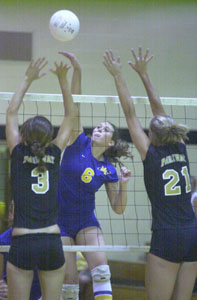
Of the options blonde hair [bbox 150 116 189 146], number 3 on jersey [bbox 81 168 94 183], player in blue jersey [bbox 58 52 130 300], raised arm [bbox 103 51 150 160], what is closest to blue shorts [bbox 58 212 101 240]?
player in blue jersey [bbox 58 52 130 300]

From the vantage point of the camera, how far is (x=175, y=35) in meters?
8.97

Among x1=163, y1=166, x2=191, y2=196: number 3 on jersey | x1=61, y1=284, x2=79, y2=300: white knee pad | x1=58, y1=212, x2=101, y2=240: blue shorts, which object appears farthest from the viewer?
x1=58, y1=212, x2=101, y2=240: blue shorts

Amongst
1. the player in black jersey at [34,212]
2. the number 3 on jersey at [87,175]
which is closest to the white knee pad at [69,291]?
the player in black jersey at [34,212]

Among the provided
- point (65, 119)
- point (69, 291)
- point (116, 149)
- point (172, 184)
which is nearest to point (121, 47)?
point (116, 149)

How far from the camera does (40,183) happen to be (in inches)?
169

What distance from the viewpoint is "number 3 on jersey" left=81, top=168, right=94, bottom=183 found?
524 centimetres

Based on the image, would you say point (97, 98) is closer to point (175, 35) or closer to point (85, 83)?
point (85, 83)

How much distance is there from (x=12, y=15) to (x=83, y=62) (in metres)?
1.35

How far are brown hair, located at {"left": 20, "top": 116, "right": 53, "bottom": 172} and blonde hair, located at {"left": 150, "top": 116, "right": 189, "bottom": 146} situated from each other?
0.89 m

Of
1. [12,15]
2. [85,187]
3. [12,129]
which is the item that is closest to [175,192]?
[85,187]

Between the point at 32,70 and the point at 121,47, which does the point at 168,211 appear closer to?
the point at 32,70

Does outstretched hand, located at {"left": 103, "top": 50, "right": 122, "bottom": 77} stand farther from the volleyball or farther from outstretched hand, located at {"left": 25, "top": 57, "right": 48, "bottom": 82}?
the volleyball

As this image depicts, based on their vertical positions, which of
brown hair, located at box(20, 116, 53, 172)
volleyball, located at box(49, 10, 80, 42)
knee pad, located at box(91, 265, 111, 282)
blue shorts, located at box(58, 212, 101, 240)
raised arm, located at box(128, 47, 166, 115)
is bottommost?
knee pad, located at box(91, 265, 111, 282)

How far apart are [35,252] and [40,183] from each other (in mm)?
529
